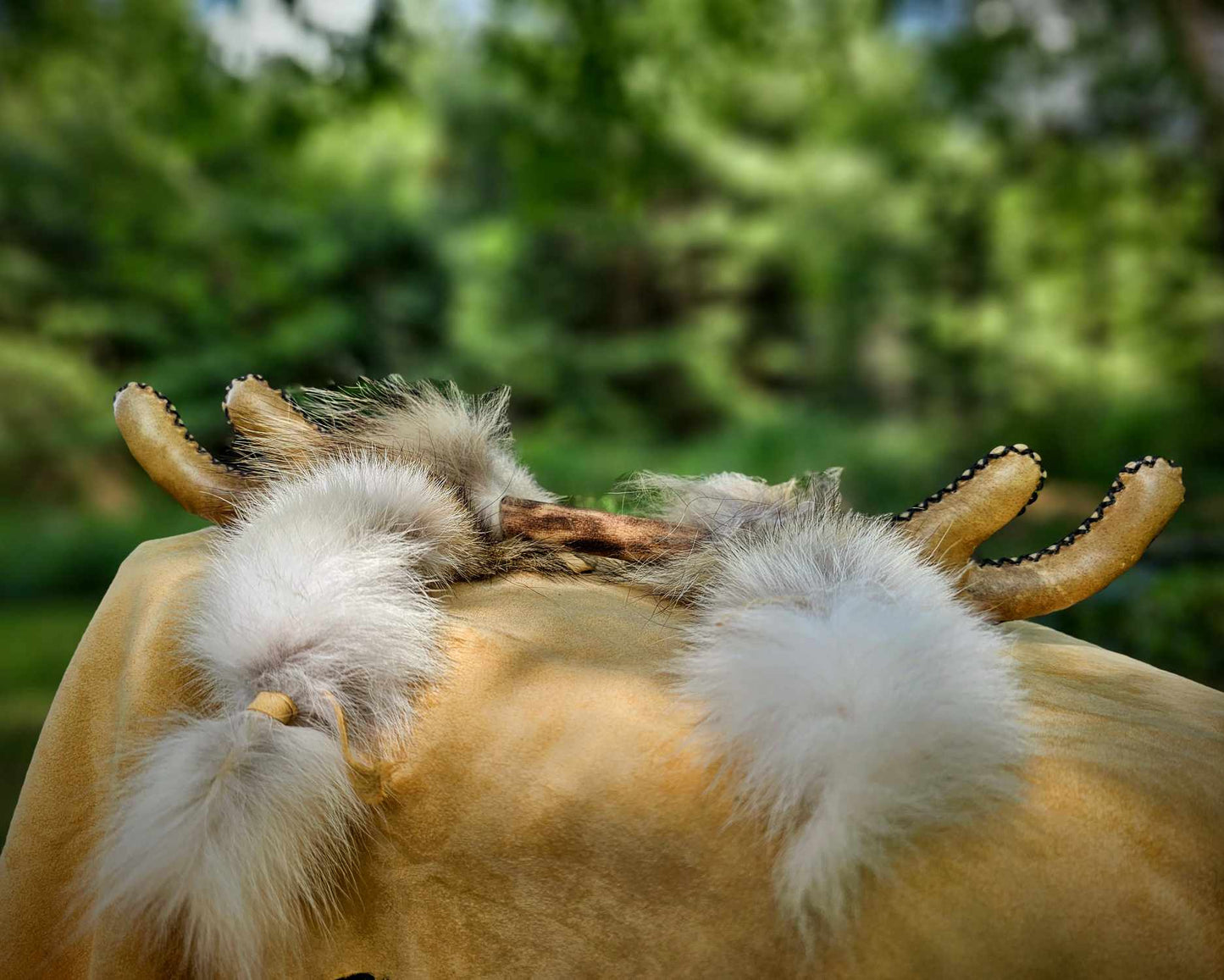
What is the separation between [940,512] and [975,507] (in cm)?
3

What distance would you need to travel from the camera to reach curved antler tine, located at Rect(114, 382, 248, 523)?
104cm

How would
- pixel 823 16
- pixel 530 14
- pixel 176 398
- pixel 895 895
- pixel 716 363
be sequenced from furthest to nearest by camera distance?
pixel 716 363
pixel 823 16
pixel 176 398
pixel 530 14
pixel 895 895

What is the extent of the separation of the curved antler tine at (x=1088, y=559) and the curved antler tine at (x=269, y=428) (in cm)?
67

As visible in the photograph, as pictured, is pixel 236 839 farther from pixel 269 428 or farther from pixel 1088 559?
pixel 1088 559

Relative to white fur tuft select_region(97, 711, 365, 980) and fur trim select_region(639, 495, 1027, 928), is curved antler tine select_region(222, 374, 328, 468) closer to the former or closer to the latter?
white fur tuft select_region(97, 711, 365, 980)

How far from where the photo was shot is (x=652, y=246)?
836cm

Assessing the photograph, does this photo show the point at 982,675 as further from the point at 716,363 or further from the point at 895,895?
the point at 716,363

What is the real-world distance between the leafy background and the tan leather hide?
2762 millimetres

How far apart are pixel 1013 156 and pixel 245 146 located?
17.1 ft

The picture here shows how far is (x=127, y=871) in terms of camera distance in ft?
2.46

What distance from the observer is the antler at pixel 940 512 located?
96 cm

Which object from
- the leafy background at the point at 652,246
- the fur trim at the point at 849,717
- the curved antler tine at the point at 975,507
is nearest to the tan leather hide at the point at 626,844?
the fur trim at the point at 849,717

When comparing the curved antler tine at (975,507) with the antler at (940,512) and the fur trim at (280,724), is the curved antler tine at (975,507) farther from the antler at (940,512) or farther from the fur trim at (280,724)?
the fur trim at (280,724)

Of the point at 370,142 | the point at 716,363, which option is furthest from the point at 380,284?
the point at 716,363
